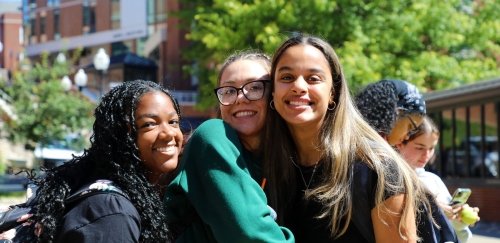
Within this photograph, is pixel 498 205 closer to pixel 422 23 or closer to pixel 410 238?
pixel 422 23

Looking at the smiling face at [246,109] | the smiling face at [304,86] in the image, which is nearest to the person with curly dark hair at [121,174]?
the smiling face at [246,109]

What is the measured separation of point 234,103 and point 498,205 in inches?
595

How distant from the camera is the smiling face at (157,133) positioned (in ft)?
8.20

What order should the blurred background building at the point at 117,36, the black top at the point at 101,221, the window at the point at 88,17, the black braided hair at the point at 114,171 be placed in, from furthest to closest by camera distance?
the window at the point at 88,17
the blurred background building at the point at 117,36
the black braided hair at the point at 114,171
the black top at the point at 101,221

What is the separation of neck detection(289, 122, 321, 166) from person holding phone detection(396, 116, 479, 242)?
1.06 meters

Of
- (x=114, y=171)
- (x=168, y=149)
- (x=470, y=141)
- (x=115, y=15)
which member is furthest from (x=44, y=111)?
Answer: (x=114, y=171)

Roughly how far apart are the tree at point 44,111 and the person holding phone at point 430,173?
18160 millimetres

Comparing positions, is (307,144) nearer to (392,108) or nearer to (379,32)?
(392,108)

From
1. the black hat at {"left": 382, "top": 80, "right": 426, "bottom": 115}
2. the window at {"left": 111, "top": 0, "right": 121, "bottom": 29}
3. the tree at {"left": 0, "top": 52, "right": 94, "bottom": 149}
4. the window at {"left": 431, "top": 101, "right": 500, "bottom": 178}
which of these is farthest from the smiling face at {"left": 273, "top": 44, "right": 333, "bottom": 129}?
the window at {"left": 111, "top": 0, "right": 121, "bottom": 29}

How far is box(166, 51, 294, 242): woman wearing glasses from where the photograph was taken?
219 cm

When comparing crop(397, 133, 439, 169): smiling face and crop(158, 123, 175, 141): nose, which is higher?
crop(158, 123, 175, 141): nose

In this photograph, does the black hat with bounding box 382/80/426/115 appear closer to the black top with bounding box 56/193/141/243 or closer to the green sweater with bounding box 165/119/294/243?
the green sweater with bounding box 165/119/294/243

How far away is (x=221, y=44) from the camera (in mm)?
17547

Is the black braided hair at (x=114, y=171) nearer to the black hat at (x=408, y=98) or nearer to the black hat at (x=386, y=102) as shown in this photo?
the black hat at (x=386, y=102)
